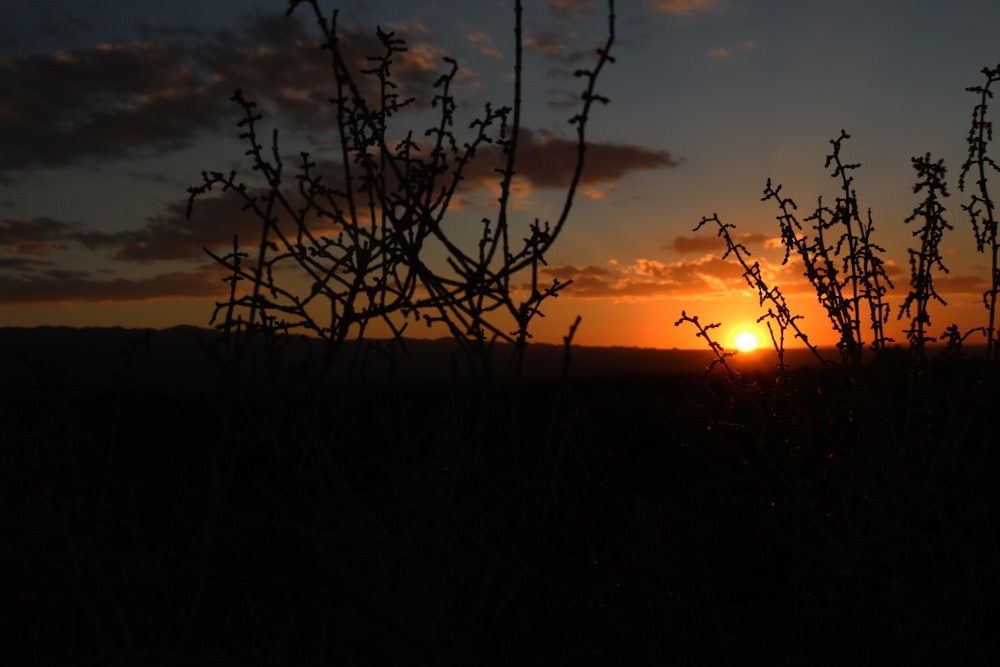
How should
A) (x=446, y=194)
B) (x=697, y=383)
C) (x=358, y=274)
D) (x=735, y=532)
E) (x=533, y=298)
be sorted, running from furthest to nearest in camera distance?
(x=735, y=532) → (x=697, y=383) → (x=446, y=194) → (x=358, y=274) → (x=533, y=298)

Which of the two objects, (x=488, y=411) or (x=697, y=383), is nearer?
(x=488, y=411)

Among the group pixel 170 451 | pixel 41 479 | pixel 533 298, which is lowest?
pixel 170 451

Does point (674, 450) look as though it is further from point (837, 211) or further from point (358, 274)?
point (358, 274)


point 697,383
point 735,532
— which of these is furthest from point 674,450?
point 697,383

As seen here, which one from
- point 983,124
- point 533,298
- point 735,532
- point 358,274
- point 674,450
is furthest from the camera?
point 674,450

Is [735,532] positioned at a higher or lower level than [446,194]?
lower

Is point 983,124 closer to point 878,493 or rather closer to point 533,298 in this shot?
point 878,493

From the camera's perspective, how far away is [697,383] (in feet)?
12.4

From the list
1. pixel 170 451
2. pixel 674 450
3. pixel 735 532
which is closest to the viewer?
pixel 735 532

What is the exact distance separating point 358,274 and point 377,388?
399 millimetres

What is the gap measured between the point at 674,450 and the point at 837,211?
23.5 ft

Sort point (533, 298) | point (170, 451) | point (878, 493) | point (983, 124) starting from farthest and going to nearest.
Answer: point (170, 451) < point (983, 124) < point (878, 493) < point (533, 298)

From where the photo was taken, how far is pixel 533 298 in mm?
1661

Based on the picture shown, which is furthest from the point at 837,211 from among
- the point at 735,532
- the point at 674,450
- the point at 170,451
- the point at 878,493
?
the point at 170,451
